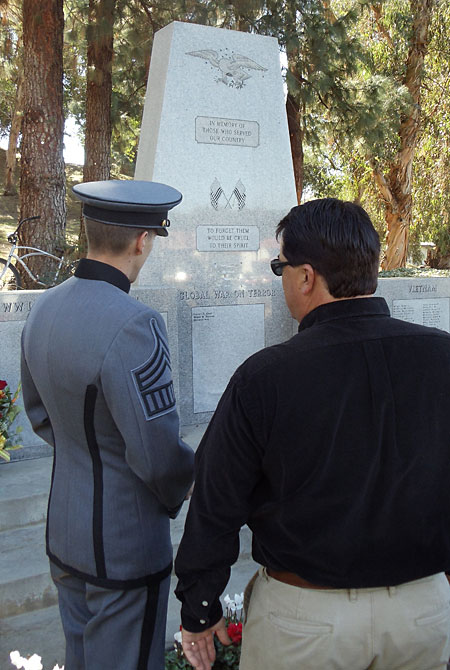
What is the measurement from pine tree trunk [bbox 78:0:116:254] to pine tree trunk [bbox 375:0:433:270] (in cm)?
766

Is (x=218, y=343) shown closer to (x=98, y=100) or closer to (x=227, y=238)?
(x=227, y=238)

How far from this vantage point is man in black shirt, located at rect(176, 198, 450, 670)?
144 centimetres

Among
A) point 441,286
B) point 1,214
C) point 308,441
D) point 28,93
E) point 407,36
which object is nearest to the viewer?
point 308,441

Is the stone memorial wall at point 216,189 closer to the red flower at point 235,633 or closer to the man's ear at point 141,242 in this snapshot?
the red flower at point 235,633

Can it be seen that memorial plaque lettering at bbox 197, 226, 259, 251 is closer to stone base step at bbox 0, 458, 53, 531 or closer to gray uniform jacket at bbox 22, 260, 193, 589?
stone base step at bbox 0, 458, 53, 531

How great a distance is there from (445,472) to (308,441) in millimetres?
352

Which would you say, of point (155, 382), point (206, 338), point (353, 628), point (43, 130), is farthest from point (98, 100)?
point (353, 628)

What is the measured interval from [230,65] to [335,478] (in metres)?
5.04

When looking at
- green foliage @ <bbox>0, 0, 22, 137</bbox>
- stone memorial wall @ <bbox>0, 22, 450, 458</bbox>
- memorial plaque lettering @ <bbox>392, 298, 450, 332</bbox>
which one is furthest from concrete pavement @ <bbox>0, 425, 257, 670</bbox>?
green foliage @ <bbox>0, 0, 22, 137</bbox>

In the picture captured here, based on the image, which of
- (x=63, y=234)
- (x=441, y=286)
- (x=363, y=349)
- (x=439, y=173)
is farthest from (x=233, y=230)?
(x=439, y=173)

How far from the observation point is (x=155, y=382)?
1688 millimetres

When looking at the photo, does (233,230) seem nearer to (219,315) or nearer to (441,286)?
(219,315)

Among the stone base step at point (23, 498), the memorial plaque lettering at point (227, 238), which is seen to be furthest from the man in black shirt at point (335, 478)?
the memorial plaque lettering at point (227, 238)

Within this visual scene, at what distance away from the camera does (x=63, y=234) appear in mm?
10195
